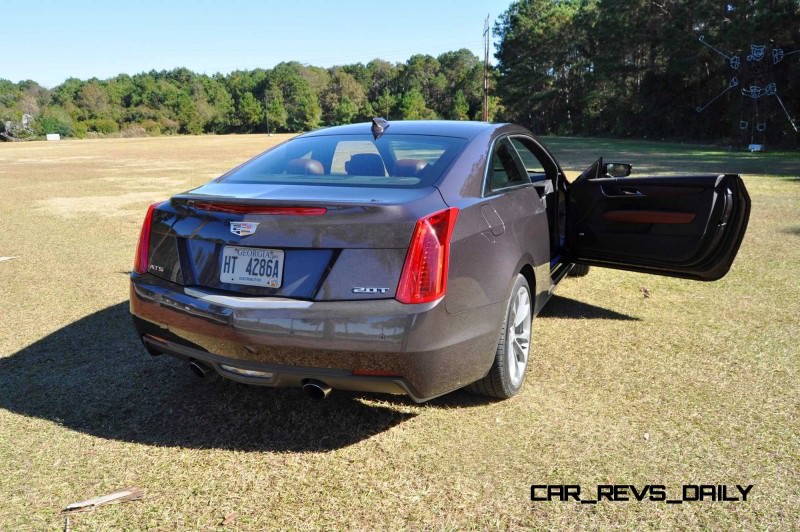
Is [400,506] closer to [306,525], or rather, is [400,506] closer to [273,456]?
[306,525]

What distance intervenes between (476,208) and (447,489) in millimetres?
1347

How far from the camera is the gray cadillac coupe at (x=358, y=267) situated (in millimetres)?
2631

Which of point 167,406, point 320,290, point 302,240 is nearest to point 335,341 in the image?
point 320,290

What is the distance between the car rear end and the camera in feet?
8.60

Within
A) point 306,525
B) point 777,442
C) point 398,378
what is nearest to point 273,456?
point 306,525

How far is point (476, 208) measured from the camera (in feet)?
10.1

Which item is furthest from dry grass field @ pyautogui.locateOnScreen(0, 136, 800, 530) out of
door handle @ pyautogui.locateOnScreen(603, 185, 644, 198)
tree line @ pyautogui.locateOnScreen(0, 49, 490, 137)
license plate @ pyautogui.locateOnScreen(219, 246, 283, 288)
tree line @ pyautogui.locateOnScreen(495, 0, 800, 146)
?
tree line @ pyautogui.locateOnScreen(0, 49, 490, 137)

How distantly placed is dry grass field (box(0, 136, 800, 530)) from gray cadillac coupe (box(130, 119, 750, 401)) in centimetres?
36

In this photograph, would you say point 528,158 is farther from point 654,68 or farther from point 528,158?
point 654,68

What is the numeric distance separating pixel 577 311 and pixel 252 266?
10.7 ft

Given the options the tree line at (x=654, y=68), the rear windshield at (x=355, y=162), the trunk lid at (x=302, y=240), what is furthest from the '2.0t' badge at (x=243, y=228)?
the tree line at (x=654, y=68)

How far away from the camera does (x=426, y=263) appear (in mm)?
2656

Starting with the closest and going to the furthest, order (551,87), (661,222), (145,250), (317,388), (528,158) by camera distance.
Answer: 1. (317,388)
2. (145,250)
3. (661,222)
4. (528,158)
5. (551,87)

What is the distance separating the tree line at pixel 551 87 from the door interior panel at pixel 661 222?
37075 mm
